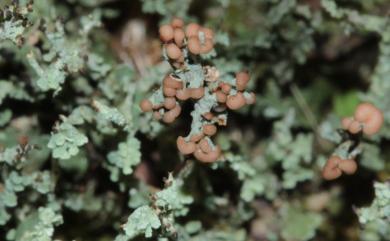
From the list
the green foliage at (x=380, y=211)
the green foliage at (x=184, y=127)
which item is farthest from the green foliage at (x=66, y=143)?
the green foliage at (x=380, y=211)

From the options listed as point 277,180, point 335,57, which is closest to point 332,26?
point 335,57

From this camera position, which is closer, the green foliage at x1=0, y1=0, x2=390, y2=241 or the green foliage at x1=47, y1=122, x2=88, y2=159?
the green foliage at x1=47, y1=122, x2=88, y2=159

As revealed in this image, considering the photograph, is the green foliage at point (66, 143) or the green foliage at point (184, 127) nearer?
the green foliage at point (66, 143)

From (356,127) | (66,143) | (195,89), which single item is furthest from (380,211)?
(66,143)

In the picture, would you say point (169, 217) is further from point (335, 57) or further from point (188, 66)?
point (335, 57)

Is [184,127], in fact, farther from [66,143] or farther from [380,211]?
[380,211]

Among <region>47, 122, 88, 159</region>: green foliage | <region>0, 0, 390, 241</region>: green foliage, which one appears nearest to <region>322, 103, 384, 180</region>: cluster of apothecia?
<region>0, 0, 390, 241</region>: green foliage

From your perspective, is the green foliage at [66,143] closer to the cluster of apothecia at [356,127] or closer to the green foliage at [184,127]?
the green foliage at [184,127]

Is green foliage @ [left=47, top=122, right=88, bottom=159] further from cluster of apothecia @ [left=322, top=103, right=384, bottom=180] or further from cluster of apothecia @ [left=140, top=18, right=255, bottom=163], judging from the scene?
cluster of apothecia @ [left=322, top=103, right=384, bottom=180]
